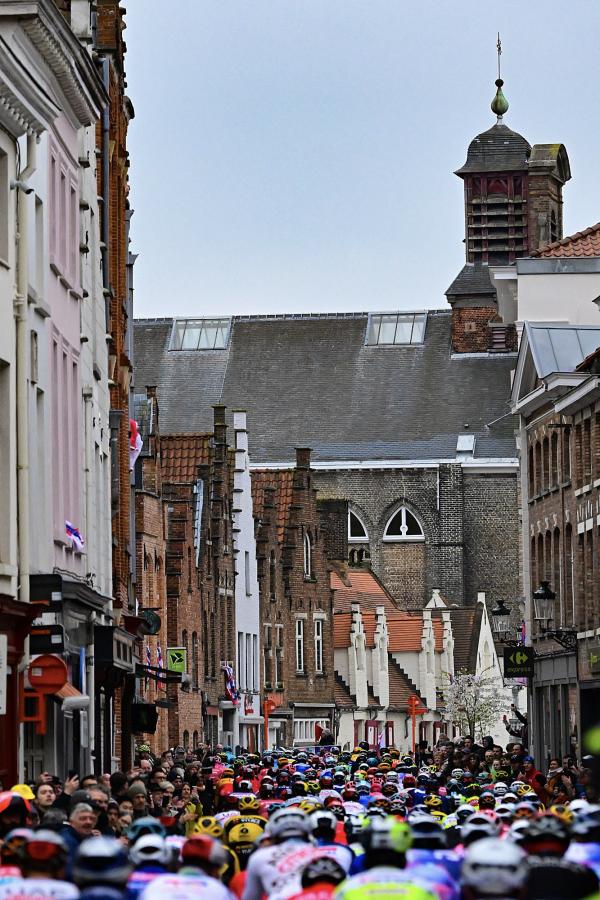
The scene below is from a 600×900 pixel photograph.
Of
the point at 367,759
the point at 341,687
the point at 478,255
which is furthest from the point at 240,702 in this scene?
the point at 478,255

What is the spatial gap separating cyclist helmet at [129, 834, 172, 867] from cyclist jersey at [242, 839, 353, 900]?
38 centimetres

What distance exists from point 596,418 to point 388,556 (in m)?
56.2

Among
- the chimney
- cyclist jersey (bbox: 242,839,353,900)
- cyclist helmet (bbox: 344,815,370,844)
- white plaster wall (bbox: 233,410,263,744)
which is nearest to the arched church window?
the chimney

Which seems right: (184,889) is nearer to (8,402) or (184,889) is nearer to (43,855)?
(43,855)

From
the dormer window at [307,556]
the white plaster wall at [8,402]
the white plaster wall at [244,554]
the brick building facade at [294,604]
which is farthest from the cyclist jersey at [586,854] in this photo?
the dormer window at [307,556]

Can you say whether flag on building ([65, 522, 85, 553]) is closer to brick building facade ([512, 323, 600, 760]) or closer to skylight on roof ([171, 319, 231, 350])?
brick building facade ([512, 323, 600, 760])

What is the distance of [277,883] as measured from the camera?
979cm

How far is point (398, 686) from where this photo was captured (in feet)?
280

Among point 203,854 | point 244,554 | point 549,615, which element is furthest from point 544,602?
point 203,854

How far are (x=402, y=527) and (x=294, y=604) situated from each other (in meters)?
23.1

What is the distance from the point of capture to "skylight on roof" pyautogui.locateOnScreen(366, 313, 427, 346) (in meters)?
104

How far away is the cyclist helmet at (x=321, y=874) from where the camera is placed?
9.07m

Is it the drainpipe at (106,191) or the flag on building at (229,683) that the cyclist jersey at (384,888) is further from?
the flag on building at (229,683)

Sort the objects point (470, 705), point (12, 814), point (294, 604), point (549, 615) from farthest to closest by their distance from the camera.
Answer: point (470, 705)
point (294, 604)
point (549, 615)
point (12, 814)
